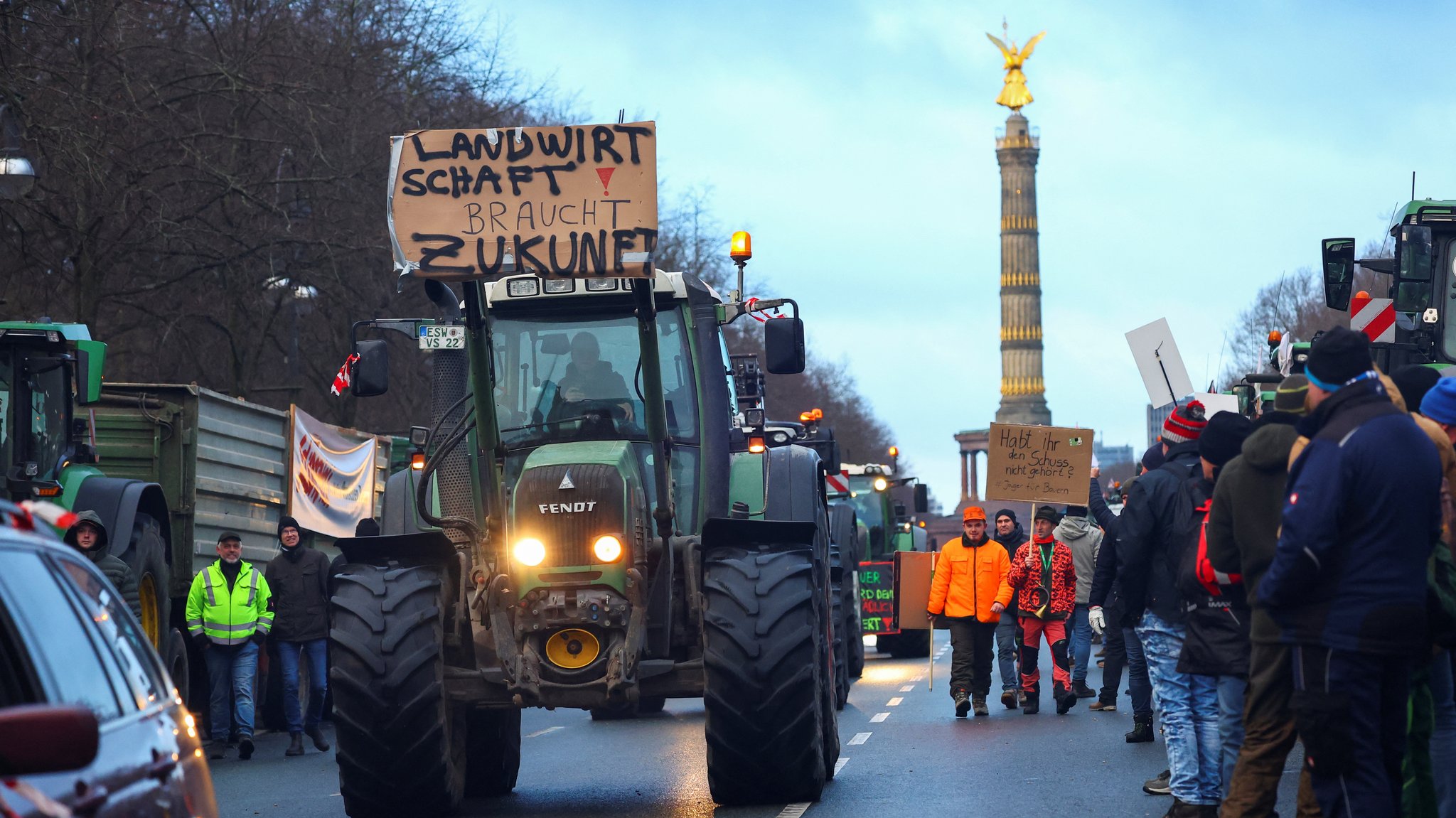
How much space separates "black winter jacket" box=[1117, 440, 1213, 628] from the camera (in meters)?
9.34

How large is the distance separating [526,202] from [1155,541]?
3244 millimetres

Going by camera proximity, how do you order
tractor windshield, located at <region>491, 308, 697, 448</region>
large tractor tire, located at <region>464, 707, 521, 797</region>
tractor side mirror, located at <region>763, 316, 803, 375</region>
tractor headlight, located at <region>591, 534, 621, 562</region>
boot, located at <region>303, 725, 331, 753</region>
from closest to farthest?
1. tractor headlight, located at <region>591, 534, 621, 562</region>
2. tractor windshield, located at <region>491, 308, 697, 448</region>
3. tractor side mirror, located at <region>763, 316, 803, 375</region>
4. large tractor tire, located at <region>464, 707, 521, 797</region>
5. boot, located at <region>303, 725, 331, 753</region>

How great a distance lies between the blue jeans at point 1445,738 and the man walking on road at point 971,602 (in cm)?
907

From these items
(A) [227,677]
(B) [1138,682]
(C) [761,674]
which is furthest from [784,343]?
(A) [227,677]

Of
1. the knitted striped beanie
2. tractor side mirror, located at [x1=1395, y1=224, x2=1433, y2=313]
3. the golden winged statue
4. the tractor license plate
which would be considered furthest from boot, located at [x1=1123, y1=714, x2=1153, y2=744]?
the golden winged statue

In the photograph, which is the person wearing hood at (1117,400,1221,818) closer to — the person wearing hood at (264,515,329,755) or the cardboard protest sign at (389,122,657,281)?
the cardboard protest sign at (389,122,657,281)

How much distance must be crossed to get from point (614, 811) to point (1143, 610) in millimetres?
2771

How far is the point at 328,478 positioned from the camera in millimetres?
19656

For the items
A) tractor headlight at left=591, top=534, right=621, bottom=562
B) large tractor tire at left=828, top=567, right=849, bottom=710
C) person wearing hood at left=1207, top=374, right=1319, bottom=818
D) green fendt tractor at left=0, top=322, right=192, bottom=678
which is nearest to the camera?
person wearing hood at left=1207, top=374, right=1319, bottom=818

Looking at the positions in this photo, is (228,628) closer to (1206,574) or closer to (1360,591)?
(1206,574)

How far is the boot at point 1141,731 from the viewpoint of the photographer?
44.3 ft

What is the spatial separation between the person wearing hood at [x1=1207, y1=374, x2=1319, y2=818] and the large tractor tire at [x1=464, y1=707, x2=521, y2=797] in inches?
183

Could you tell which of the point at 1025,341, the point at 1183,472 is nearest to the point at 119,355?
the point at 1183,472

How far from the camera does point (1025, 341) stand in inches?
4621
